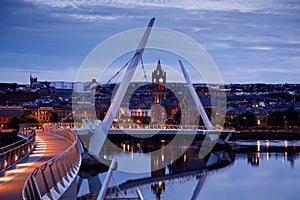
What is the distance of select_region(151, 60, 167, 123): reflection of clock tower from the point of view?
258ft

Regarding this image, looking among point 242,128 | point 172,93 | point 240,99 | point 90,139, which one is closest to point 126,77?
point 90,139

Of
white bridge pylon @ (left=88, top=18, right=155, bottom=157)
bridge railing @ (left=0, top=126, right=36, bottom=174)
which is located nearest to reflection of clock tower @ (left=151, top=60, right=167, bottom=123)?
white bridge pylon @ (left=88, top=18, right=155, bottom=157)

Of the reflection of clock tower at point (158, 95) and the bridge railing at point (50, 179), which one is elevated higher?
the reflection of clock tower at point (158, 95)

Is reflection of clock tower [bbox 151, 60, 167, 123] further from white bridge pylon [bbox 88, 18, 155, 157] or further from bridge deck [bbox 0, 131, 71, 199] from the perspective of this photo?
bridge deck [bbox 0, 131, 71, 199]

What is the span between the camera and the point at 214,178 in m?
22.7

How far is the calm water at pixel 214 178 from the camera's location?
18312 mm

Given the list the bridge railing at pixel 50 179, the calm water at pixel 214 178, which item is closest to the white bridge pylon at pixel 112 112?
the calm water at pixel 214 178

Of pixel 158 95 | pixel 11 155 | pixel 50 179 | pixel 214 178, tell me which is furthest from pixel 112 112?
pixel 158 95

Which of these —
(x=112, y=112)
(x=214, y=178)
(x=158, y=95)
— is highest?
(x=158, y=95)

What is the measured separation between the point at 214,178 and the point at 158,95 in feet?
202

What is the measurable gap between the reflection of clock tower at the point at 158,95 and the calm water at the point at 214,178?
45.6 meters

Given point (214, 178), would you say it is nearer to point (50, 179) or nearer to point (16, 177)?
point (16, 177)

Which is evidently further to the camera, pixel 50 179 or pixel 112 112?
pixel 112 112

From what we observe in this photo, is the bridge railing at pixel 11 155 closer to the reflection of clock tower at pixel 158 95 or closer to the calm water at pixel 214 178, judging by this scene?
the calm water at pixel 214 178
